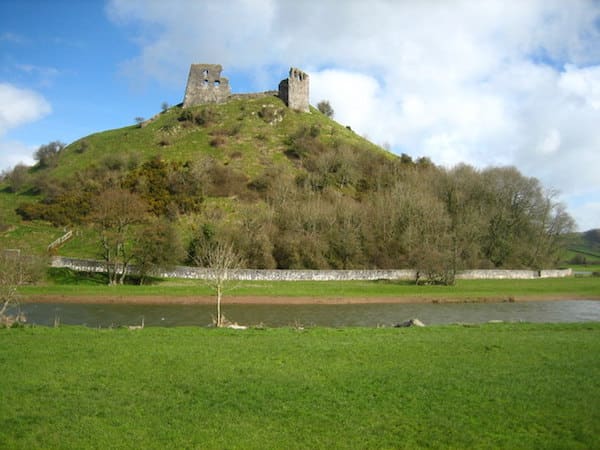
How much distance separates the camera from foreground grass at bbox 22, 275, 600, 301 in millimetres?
41625

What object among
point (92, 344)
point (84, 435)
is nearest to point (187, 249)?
point (92, 344)

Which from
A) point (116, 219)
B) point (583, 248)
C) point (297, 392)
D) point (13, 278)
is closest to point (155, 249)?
point (116, 219)

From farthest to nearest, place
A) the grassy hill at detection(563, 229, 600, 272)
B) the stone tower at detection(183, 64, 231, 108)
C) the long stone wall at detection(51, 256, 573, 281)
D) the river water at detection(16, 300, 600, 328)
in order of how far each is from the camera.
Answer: the stone tower at detection(183, 64, 231, 108) < the grassy hill at detection(563, 229, 600, 272) < the long stone wall at detection(51, 256, 573, 281) < the river water at detection(16, 300, 600, 328)

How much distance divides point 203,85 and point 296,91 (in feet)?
68.8

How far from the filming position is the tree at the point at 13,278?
22.9 metres

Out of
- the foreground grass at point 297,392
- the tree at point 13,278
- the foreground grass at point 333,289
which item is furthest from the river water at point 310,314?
the foreground grass at point 297,392

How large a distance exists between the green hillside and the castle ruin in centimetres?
288

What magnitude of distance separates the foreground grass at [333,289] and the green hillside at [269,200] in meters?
4.21

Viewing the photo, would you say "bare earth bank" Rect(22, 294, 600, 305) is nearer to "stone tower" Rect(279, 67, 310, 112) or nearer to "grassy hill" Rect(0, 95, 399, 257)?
"grassy hill" Rect(0, 95, 399, 257)

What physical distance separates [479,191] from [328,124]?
42118 mm

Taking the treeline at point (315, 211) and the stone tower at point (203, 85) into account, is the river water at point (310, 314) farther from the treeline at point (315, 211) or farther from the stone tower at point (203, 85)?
the stone tower at point (203, 85)

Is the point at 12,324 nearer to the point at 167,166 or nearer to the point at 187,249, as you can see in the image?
the point at 187,249

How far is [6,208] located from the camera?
70.8 m

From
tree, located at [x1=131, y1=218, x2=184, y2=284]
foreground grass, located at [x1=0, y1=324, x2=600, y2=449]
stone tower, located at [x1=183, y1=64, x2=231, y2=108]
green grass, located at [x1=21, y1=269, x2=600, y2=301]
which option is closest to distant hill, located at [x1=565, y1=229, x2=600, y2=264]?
green grass, located at [x1=21, y1=269, x2=600, y2=301]
